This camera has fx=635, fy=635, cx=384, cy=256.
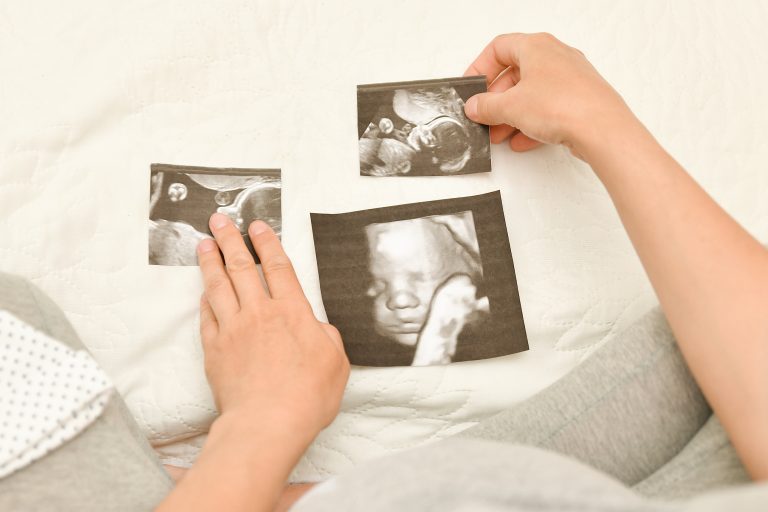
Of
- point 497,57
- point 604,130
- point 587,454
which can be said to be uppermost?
point 497,57

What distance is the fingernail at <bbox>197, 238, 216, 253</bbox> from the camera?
85cm

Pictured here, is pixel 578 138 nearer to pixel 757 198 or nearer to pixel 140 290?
pixel 757 198

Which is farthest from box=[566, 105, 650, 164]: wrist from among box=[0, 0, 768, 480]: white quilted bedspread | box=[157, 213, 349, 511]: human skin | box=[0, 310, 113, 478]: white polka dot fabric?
box=[0, 310, 113, 478]: white polka dot fabric

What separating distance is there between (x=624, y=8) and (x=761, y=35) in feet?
0.77

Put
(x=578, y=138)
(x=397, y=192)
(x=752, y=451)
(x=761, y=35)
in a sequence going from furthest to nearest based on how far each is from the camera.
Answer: (x=761, y=35) → (x=397, y=192) → (x=578, y=138) → (x=752, y=451)

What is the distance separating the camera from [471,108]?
0.90 m

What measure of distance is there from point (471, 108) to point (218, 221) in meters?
0.39

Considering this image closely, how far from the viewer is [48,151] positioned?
873 millimetres

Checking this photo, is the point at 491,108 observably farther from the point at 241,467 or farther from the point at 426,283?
the point at 241,467

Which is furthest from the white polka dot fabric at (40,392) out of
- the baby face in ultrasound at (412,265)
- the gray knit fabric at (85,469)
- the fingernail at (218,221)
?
the baby face in ultrasound at (412,265)

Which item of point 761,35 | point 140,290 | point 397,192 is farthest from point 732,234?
point 140,290

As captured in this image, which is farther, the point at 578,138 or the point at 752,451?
the point at 578,138

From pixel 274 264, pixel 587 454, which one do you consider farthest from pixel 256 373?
pixel 587 454

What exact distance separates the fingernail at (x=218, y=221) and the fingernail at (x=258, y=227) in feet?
0.12
